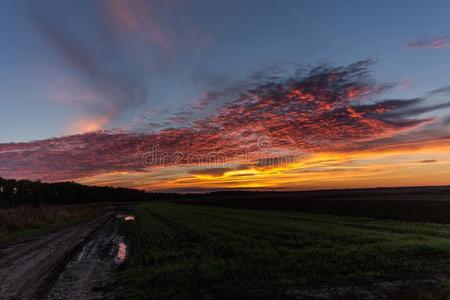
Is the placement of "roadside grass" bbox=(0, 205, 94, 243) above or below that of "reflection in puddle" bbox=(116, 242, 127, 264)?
above

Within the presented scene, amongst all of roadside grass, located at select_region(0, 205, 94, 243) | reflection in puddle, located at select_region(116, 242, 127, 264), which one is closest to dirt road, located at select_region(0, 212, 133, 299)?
reflection in puddle, located at select_region(116, 242, 127, 264)

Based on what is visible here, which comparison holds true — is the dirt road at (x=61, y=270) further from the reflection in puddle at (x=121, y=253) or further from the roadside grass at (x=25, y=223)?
the roadside grass at (x=25, y=223)

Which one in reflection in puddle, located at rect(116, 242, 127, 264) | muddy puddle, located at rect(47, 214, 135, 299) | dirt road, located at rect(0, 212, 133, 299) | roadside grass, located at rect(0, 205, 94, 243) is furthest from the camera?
roadside grass, located at rect(0, 205, 94, 243)

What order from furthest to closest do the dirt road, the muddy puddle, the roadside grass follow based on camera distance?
the roadside grass → the dirt road → the muddy puddle

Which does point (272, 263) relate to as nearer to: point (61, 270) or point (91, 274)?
point (91, 274)

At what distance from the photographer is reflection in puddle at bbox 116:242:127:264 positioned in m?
17.4

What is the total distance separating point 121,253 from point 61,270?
15.5 ft

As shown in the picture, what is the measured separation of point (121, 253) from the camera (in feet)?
64.4

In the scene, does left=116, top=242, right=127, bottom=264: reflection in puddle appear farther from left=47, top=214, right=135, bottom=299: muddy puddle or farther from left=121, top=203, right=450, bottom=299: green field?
left=121, top=203, right=450, bottom=299: green field

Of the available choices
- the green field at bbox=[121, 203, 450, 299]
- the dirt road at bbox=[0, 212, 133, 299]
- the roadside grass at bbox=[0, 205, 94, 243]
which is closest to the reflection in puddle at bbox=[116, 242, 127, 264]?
the dirt road at bbox=[0, 212, 133, 299]

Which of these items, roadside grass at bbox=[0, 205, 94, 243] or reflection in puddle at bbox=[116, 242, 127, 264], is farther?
roadside grass at bbox=[0, 205, 94, 243]

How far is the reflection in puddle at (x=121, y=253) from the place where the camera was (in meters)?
17.4

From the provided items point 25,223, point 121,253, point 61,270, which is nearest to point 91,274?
point 61,270

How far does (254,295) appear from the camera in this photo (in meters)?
10.5
